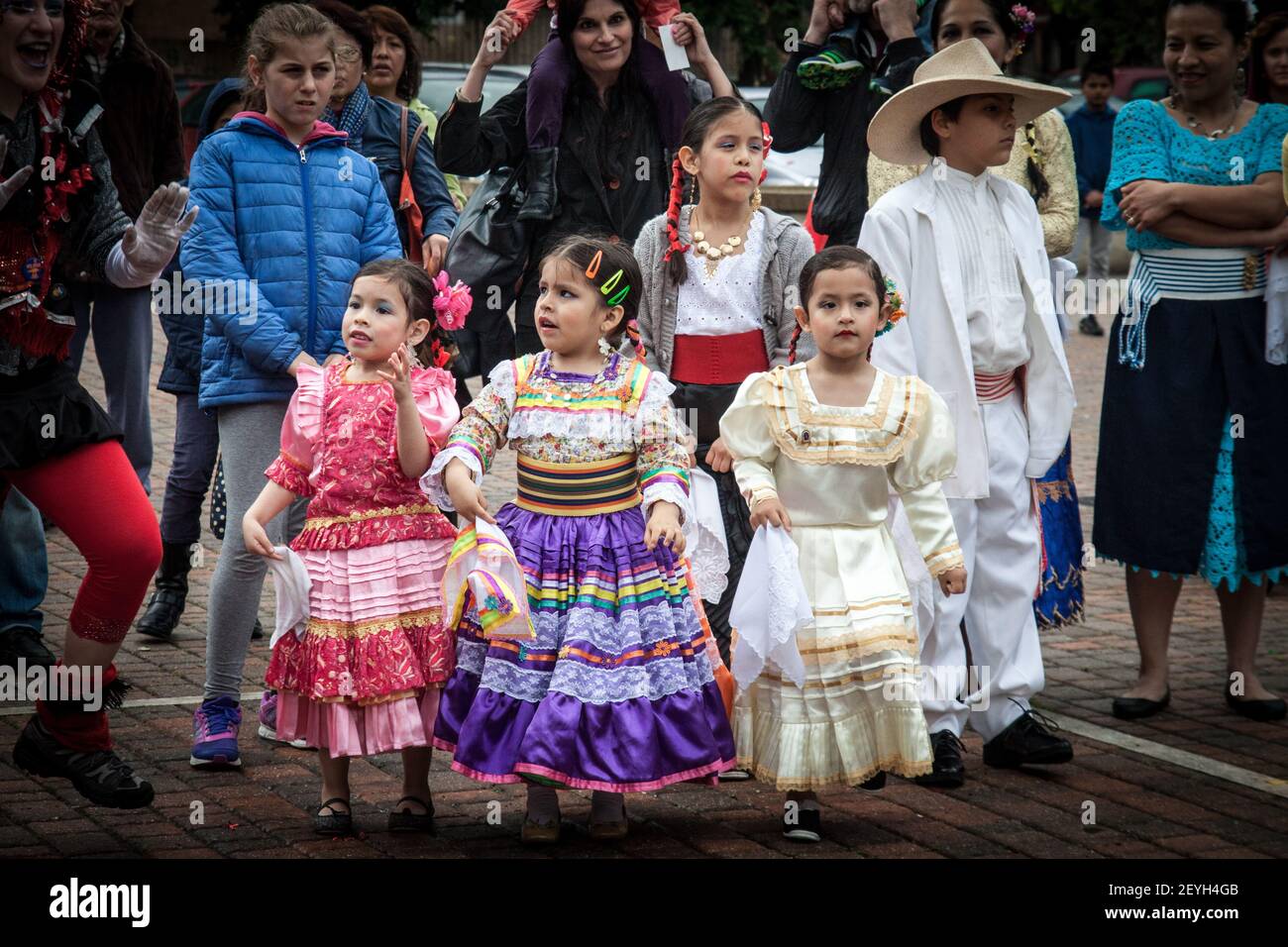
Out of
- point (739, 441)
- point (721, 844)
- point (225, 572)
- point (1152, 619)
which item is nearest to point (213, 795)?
point (225, 572)

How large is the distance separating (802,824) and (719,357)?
1624 millimetres

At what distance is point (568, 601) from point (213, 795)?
1.27 meters

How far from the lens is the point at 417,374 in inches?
202

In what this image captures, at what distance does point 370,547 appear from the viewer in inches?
194

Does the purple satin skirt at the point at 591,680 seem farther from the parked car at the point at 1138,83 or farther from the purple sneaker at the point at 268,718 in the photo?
the parked car at the point at 1138,83

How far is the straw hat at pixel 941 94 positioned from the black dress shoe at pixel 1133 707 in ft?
6.72

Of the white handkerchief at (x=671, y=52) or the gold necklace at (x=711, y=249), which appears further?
the white handkerchief at (x=671, y=52)

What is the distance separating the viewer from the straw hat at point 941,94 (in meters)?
5.62

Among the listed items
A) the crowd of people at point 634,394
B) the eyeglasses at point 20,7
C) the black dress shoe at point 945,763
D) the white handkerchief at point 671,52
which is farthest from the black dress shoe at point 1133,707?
the eyeglasses at point 20,7

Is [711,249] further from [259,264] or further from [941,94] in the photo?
[259,264]

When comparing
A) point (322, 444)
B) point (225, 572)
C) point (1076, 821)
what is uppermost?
point (322, 444)

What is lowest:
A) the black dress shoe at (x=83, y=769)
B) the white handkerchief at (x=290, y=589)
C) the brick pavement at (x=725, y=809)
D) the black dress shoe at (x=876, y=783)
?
the brick pavement at (x=725, y=809)

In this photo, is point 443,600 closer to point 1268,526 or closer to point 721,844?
point 721,844

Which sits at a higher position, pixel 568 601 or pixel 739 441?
pixel 739 441
